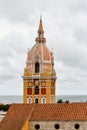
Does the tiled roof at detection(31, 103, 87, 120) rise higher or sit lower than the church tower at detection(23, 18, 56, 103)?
lower

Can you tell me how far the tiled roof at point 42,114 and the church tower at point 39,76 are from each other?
2005 cm

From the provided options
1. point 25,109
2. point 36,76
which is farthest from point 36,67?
point 25,109

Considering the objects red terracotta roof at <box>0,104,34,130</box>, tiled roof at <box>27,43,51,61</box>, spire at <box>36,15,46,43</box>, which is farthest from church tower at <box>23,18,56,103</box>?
red terracotta roof at <box>0,104,34,130</box>

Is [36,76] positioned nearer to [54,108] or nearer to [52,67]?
[52,67]

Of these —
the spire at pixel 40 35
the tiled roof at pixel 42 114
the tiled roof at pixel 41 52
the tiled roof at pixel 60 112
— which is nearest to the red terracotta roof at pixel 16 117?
the tiled roof at pixel 42 114

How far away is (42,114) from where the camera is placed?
51.3m

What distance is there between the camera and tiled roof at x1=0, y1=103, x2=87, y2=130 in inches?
1977

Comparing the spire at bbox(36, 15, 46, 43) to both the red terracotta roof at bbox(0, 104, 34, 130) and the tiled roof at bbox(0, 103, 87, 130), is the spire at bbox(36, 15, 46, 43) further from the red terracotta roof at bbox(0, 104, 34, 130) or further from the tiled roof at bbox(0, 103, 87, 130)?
the tiled roof at bbox(0, 103, 87, 130)

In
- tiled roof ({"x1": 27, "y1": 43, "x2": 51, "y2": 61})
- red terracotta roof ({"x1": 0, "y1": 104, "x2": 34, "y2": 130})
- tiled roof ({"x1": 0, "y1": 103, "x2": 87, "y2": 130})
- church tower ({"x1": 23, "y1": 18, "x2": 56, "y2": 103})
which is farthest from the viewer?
tiled roof ({"x1": 27, "y1": 43, "x2": 51, "y2": 61})

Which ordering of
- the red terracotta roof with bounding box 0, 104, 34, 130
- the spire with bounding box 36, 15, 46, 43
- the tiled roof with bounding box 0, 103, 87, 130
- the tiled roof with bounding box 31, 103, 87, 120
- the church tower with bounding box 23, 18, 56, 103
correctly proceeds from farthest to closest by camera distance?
1. the spire with bounding box 36, 15, 46, 43
2. the church tower with bounding box 23, 18, 56, 103
3. the tiled roof with bounding box 31, 103, 87, 120
4. the tiled roof with bounding box 0, 103, 87, 130
5. the red terracotta roof with bounding box 0, 104, 34, 130

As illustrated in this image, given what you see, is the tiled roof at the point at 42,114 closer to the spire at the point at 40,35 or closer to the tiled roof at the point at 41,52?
the tiled roof at the point at 41,52

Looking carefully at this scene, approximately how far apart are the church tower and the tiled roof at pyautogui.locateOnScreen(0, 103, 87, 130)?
2005 cm

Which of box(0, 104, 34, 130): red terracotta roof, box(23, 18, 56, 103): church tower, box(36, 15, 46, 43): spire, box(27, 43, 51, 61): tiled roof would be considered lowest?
box(0, 104, 34, 130): red terracotta roof

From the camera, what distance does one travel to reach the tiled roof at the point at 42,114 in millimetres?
50219
